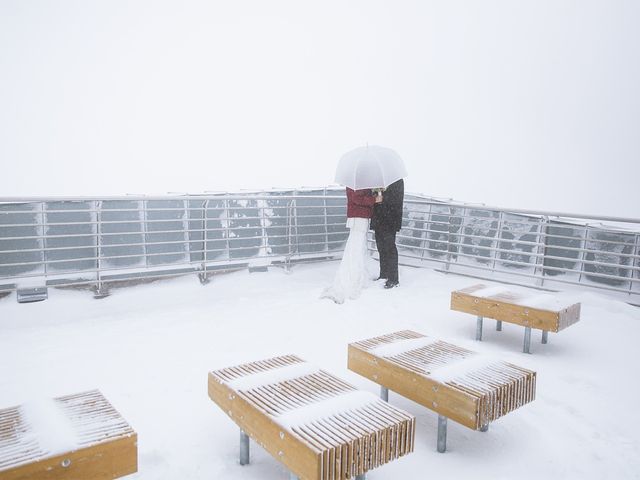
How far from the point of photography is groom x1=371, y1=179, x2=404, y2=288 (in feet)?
22.3

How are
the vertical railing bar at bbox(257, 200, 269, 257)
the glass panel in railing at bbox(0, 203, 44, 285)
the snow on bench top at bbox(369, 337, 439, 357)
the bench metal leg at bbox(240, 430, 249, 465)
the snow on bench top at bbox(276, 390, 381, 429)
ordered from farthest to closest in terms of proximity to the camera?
the vertical railing bar at bbox(257, 200, 269, 257) < the glass panel in railing at bbox(0, 203, 44, 285) < the snow on bench top at bbox(369, 337, 439, 357) < the bench metal leg at bbox(240, 430, 249, 465) < the snow on bench top at bbox(276, 390, 381, 429)

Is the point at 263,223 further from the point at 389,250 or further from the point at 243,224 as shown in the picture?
the point at 389,250

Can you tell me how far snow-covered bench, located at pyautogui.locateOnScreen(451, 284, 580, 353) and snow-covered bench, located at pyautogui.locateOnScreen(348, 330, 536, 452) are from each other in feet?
4.35

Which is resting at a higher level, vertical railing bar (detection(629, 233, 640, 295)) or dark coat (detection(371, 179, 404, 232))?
dark coat (detection(371, 179, 404, 232))

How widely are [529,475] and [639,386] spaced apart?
1.92 metres

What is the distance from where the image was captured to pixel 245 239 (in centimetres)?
744

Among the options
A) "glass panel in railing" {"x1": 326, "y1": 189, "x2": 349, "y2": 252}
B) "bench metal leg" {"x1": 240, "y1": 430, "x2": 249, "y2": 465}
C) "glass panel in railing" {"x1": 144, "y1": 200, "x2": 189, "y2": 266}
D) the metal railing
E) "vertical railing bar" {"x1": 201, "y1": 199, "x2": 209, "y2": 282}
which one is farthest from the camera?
"glass panel in railing" {"x1": 326, "y1": 189, "x2": 349, "y2": 252}

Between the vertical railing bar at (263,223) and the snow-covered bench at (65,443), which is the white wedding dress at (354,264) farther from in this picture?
the snow-covered bench at (65,443)

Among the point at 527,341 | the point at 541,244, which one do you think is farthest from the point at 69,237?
the point at 541,244

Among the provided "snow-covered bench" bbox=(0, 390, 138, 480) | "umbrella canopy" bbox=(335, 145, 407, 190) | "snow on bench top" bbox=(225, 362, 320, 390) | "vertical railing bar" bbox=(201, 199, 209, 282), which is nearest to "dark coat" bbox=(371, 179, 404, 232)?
"umbrella canopy" bbox=(335, 145, 407, 190)

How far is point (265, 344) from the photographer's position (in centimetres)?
457

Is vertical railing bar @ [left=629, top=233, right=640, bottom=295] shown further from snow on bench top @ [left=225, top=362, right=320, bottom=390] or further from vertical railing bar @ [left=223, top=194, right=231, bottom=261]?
vertical railing bar @ [left=223, top=194, right=231, bottom=261]

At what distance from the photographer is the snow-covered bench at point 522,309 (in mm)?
4273

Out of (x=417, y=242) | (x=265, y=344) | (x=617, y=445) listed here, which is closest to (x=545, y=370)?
(x=617, y=445)
